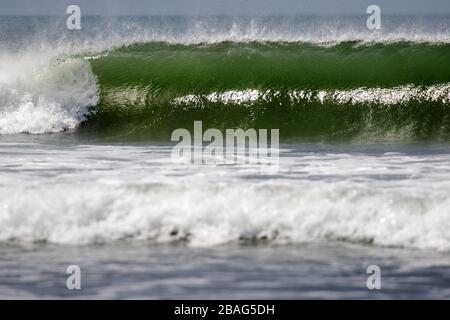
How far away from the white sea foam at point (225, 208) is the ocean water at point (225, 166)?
0.01 m

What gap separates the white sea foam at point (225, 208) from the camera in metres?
6.48

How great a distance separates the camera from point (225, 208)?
6742 mm

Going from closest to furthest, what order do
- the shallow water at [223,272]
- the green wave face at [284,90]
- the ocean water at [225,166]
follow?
the shallow water at [223,272], the ocean water at [225,166], the green wave face at [284,90]

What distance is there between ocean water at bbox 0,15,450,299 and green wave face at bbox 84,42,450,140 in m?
0.03

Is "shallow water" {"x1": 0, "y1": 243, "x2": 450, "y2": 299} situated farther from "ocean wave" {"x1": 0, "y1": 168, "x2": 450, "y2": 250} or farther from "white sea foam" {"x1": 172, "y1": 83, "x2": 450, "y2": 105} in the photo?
"white sea foam" {"x1": 172, "y1": 83, "x2": 450, "y2": 105}

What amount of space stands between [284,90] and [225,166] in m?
4.54

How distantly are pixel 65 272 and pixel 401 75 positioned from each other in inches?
315

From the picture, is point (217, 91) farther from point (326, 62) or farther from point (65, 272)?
point (65, 272)

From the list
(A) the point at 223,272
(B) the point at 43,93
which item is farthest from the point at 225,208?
(B) the point at 43,93

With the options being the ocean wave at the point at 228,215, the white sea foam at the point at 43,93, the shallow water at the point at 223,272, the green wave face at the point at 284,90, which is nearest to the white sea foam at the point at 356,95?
the green wave face at the point at 284,90

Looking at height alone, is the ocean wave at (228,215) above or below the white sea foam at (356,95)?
below

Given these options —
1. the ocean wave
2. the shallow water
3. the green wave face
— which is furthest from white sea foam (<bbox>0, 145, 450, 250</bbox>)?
the green wave face

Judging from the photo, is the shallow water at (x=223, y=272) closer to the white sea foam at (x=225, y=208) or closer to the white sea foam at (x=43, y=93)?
the white sea foam at (x=225, y=208)

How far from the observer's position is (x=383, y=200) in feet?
21.9
